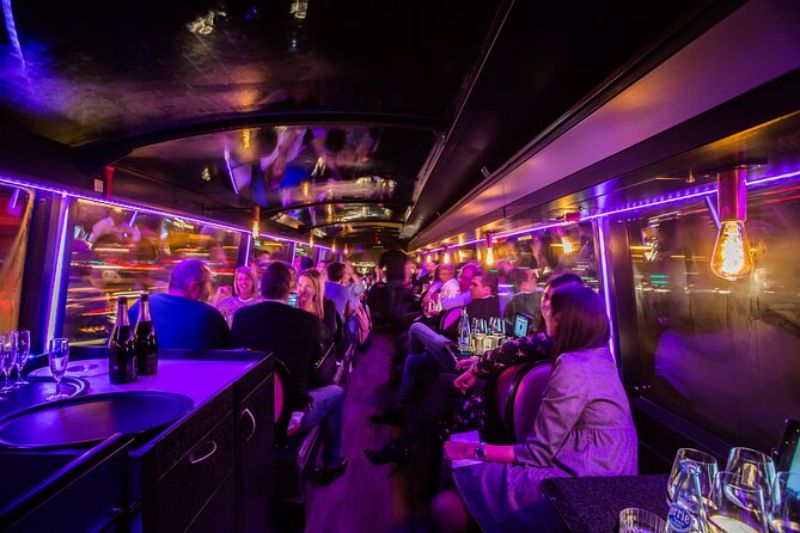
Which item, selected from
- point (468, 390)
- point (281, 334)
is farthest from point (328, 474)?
point (468, 390)

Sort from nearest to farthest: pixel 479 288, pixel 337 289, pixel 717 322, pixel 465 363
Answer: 1. pixel 465 363
2. pixel 717 322
3. pixel 479 288
4. pixel 337 289

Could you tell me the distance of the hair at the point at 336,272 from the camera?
A: 5.36 metres

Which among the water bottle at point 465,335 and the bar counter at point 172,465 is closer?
the bar counter at point 172,465

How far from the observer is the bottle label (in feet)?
2.93

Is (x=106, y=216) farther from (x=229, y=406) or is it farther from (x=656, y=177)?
(x=656, y=177)

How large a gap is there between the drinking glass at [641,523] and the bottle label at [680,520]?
0.08 feet

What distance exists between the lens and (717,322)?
12.3ft

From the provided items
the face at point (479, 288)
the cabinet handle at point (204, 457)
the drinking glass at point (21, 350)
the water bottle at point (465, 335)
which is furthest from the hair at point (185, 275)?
the face at point (479, 288)

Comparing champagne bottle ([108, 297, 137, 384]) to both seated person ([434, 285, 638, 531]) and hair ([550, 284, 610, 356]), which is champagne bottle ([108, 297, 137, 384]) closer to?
seated person ([434, 285, 638, 531])

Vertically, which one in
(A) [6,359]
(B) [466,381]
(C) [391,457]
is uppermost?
(A) [6,359]

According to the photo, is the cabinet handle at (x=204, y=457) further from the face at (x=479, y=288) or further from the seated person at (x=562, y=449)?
the face at (x=479, y=288)

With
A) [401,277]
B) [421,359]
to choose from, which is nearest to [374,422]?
[421,359]

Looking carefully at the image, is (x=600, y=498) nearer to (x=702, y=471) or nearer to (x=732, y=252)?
(x=702, y=471)

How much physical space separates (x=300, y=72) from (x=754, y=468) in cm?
234
